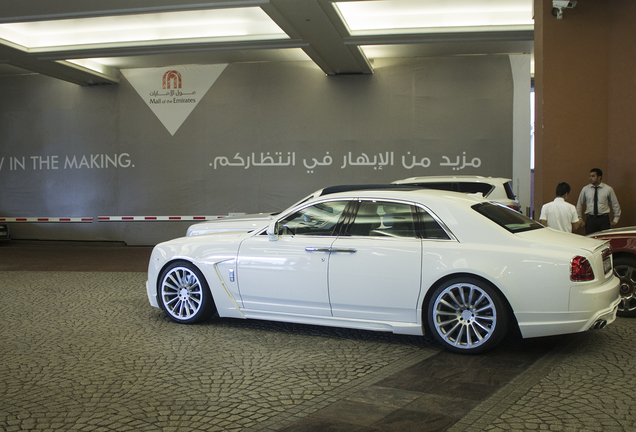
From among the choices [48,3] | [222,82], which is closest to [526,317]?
[48,3]

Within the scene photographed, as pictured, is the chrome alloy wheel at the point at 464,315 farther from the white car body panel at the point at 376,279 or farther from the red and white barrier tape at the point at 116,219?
the red and white barrier tape at the point at 116,219

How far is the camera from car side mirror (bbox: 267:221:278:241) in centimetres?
556

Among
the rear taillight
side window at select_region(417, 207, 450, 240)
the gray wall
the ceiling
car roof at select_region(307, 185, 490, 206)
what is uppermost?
the ceiling

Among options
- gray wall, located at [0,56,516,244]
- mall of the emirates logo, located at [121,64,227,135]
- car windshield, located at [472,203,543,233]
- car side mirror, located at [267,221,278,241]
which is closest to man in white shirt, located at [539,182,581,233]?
car windshield, located at [472,203,543,233]

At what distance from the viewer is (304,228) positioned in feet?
18.2

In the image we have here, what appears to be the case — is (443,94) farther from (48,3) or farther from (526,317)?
(526,317)

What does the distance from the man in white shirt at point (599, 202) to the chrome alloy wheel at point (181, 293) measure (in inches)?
244

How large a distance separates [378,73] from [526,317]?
35.5 ft

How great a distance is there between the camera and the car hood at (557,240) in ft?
15.0

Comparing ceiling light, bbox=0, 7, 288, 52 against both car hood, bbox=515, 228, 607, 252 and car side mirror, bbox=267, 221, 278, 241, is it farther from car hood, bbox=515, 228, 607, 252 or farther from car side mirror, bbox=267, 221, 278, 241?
car hood, bbox=515, 228, 607, 252

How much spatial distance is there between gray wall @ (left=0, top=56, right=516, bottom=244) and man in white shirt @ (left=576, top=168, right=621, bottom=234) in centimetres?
507

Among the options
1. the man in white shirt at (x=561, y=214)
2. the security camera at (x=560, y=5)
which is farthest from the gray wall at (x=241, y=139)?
the man in white shirt at (x=561, y=214)

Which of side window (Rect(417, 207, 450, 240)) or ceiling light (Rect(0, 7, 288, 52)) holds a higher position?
ceiling light (Rect(0, 7, 288, 52))

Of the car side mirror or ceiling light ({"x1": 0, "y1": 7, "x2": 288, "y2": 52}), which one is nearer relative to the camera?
the car side mirror
